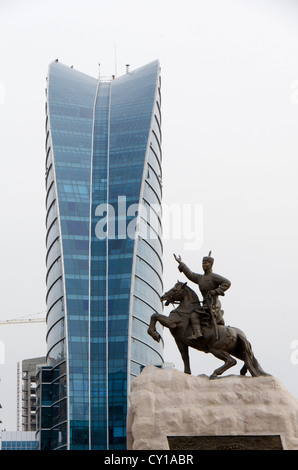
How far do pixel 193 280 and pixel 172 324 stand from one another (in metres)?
1.49

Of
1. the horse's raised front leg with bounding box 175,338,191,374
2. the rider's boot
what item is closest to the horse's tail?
the rider's boot

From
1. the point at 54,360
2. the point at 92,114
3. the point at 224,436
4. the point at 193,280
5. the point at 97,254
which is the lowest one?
the point at 224,436

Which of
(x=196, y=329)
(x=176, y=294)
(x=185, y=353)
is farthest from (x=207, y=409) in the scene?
(x=176, y=294)

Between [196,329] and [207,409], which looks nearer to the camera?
[207,409]

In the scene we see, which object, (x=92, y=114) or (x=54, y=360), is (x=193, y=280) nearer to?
(x=54, y=360)

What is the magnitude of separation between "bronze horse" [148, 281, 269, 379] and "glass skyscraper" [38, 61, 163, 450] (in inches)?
2773

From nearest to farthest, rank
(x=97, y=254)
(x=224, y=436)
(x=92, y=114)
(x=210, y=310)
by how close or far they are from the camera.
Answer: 1. (x=224, y=436)
2. (x=210, y=310)
3. (x=97, y=254)
4. (x=92, y=114)

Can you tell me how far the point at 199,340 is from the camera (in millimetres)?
22453

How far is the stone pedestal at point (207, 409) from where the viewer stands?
20891 millimetres

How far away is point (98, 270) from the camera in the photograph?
9794cm

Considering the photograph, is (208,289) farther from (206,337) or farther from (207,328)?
(206,337)

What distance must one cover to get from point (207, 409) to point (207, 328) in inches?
90.4

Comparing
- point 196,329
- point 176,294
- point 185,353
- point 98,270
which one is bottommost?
point 185,353

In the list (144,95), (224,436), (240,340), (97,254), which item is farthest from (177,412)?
(144,95)
